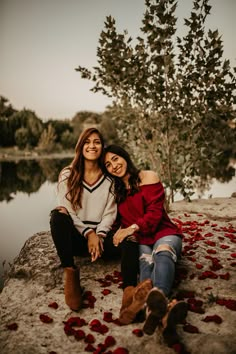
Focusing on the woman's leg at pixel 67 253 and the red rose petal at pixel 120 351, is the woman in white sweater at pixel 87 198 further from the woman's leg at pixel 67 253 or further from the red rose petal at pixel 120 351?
the red rose petal at pixel 120 351

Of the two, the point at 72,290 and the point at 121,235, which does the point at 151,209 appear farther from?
the point at 72,290

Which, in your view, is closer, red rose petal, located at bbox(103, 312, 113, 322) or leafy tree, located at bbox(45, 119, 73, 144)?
red rose petal, located at bbox(103, 312, 113, 322)

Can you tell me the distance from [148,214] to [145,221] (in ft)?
0.24

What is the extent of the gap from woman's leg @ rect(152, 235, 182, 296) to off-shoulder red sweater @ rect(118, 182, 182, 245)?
11 centimetres

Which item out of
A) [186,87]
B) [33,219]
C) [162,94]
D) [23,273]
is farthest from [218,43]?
[33,219]

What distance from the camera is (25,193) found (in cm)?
1183

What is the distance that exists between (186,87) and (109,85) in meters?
1.42

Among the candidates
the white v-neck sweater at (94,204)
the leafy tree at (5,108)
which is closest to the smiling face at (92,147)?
the white v-neck sweater at (94,204)

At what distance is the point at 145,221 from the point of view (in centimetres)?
278

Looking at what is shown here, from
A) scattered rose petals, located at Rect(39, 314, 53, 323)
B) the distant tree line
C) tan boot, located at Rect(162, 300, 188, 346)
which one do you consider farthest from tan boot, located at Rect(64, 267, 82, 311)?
the distant tree line

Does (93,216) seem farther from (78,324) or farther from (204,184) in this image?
(204,184)

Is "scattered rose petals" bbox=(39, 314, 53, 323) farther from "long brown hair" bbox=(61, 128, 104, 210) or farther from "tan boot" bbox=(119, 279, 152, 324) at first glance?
"long brown hair" bbox=(61, 128, 104, 210)

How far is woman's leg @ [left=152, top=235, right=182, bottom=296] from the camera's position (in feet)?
7.27

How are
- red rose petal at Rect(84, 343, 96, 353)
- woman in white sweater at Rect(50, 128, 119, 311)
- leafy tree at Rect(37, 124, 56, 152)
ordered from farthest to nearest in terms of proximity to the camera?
leafy tree at Rect(37, 124, 56, 152), woman in white sweater at Rect(50, 128, 119, 311), red rose petal at Rect(84, 343, 96, 353)
